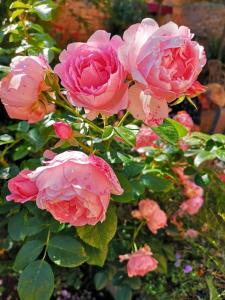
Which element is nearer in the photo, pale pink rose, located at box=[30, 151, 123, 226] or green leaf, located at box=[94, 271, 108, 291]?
pale pink rose, located at box=[30, 151, 123, 226]

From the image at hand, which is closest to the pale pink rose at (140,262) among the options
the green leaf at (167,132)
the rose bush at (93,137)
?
the rose bush at (93,137)

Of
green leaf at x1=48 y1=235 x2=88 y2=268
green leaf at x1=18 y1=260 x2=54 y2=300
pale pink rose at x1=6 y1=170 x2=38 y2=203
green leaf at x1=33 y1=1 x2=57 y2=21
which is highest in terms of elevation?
green leaf at x1=33 y1=1 x2=57 y2=21

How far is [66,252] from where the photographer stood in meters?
0.88

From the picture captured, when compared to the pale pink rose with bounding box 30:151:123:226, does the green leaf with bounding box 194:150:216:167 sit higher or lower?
lower

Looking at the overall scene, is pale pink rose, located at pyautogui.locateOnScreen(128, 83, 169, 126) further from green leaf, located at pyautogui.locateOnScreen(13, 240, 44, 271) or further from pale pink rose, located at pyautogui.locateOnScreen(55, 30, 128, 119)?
green leaf, located at pyautogui.locateOnScreen(13, 240, 44, 271)

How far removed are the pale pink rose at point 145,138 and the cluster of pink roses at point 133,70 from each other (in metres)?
0.59

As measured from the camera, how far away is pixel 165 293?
5.11 ft

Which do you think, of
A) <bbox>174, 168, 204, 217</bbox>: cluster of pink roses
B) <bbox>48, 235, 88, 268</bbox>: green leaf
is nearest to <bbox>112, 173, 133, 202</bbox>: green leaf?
<bbox>48, 235, 88, 268</bbox>: green leaf

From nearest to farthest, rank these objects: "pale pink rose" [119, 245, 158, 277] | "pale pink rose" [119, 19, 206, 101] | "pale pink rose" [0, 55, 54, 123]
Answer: "pale pink rose" [119, 19, 206, 101] → "pale pink rose" [0, 55, 54, 123] → "pale pink rose" [119, 245, 158, 277]

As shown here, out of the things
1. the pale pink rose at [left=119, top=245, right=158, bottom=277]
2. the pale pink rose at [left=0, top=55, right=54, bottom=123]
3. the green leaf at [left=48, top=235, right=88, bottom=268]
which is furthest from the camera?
the pale pink rose at [left=119, top=245, right=158, bottom=277]

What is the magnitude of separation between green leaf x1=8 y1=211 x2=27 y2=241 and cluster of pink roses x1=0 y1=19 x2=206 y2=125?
15.0 inches

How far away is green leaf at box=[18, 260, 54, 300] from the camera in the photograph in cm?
81

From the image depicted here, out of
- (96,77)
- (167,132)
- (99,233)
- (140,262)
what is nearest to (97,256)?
(99,233)

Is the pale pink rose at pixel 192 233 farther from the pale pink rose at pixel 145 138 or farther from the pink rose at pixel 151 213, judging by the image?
the pale pink rose at pixel 145 138
